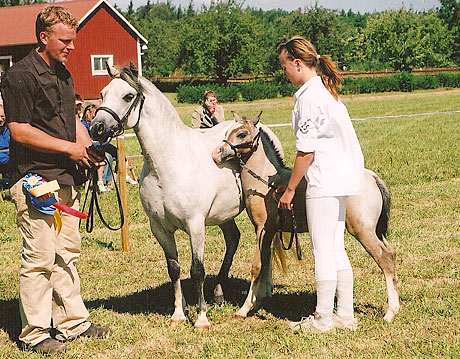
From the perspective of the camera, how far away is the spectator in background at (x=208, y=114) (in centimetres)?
1273

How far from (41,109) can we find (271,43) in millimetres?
82656

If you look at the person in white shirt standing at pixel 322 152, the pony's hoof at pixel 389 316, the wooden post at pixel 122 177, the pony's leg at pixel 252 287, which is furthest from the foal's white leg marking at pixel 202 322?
the wooden post at pixel 122 177

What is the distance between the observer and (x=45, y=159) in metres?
5.05

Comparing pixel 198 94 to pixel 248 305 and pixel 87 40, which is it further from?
pixel 248 305

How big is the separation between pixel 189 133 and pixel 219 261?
9.84 ft

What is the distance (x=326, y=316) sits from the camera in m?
5.30

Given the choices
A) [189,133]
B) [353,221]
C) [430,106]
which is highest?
[189,133]

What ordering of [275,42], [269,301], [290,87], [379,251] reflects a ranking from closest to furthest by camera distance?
1. [379,251]
2. [269,301]
3. [290,87]
4. [275,42]

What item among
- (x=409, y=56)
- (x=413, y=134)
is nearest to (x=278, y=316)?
(x=413, y=134)

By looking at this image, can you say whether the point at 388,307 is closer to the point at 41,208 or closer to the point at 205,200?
the point at 205,200

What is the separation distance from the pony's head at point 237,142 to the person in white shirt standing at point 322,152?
0.90 metres

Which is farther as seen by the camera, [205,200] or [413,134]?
[413,134]

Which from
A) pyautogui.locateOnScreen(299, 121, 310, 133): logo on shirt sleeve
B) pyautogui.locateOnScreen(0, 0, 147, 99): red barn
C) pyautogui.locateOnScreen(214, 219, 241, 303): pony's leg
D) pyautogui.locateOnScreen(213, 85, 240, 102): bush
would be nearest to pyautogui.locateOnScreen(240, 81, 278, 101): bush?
pyautogui.locateOnScreen(213, 85, 240, 102): bush

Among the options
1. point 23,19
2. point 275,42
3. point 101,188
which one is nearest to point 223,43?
point 275,42
